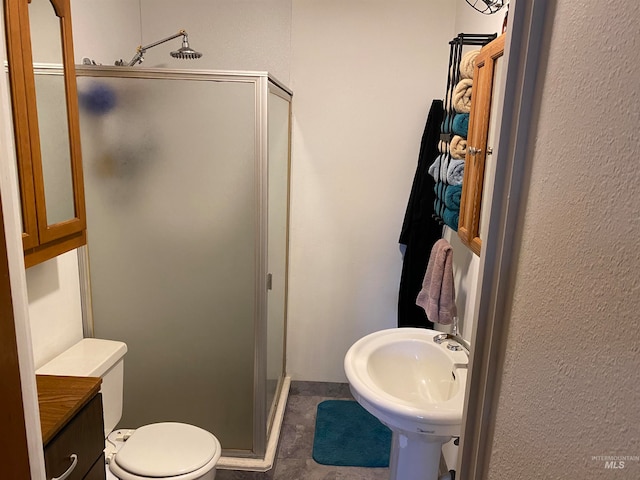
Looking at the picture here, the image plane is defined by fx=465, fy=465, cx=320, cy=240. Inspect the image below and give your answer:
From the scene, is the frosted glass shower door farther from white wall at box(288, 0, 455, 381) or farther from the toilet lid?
white wall at box(288, 0, 455, 381)

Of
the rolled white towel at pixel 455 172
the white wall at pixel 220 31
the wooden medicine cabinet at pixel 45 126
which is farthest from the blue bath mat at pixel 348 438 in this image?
the white wall at pixel 220 31

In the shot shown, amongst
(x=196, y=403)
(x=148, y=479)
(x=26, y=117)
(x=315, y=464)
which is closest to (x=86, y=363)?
(x=148, y=479)

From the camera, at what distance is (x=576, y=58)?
1.76ft

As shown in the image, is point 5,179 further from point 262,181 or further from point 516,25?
point 262,181

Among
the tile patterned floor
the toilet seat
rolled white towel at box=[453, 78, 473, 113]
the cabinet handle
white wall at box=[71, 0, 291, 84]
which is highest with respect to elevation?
white wall at box=[71, 0, 291, 84]

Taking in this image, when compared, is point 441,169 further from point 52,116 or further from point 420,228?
point 52,116

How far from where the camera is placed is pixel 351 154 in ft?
8.75

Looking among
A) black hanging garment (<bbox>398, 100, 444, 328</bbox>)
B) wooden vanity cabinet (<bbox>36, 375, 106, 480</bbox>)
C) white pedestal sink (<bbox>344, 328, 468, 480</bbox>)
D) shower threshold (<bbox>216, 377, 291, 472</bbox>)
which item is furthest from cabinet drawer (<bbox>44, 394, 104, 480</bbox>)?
black hanging garment (<bbox>398, 100, 444, 328</bbox>)

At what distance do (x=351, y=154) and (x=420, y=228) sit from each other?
0.58 metres

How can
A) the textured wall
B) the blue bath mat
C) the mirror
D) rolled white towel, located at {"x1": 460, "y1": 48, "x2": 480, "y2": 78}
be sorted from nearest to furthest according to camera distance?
the textured wall < the mirror < rolled white towel, located at {"x1": 460, "y1": 48, "x2": 480, "y2": 78} < the blue bath mat

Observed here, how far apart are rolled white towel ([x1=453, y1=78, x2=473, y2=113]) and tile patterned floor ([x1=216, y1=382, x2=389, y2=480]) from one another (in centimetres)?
173

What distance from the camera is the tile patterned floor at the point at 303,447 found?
2.23m

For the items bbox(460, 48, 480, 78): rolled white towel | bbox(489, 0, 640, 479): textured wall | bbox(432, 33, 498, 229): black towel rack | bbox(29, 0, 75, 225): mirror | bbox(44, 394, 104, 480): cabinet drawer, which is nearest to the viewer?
bbox(489, 0, 640, 479): textured wall

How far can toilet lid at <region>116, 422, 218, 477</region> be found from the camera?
171cm
